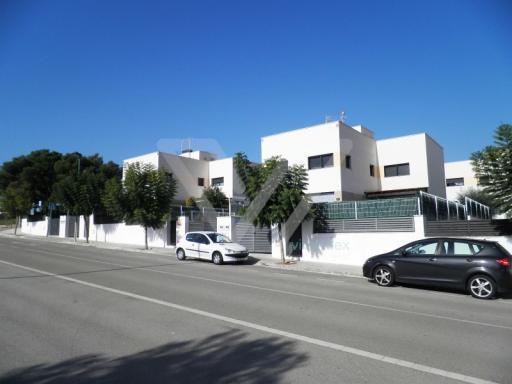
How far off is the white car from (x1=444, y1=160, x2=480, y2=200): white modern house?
34.8 metres

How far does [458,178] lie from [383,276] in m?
40.0

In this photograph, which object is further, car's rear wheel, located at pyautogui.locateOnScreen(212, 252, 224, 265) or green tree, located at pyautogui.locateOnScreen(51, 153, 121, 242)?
green tree, located at pyautogui.locateOnScreen(51, 153, 121, 242)

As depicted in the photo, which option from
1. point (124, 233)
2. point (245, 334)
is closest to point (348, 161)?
point (124, 233)

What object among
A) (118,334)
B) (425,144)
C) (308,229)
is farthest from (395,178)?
(118,334)

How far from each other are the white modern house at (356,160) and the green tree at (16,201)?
3149 centimetres

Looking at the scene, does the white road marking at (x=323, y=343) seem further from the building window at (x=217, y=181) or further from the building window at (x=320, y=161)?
the building window at (x=217, y=181)

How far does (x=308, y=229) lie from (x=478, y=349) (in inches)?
535

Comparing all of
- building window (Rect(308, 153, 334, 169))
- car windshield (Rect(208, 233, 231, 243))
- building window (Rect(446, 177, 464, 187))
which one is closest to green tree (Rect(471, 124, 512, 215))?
car windshield (Rect(208, 233, 231, 243))

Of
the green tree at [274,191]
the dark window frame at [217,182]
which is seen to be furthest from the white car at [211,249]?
the dark window frame at [217,182]

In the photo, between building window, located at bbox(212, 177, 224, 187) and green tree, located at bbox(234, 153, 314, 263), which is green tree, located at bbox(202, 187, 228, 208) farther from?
green tree, located at bbox(234, 153, 314, 263)

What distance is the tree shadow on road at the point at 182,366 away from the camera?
13.9 ft

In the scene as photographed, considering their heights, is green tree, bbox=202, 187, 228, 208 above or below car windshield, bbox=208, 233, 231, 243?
above

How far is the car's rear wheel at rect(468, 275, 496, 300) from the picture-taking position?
9.94m

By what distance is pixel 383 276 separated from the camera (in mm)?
11867
